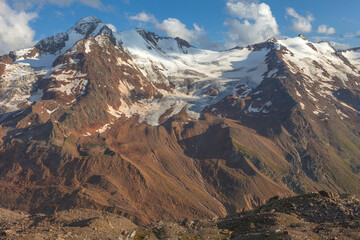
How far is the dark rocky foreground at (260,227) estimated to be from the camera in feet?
86.7

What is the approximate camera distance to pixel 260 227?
29969mm

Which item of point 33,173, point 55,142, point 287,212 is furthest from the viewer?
point 55,142

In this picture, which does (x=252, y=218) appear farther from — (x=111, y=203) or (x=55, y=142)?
(x=55, y=142)

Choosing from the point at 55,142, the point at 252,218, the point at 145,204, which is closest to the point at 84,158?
the point at 55,142

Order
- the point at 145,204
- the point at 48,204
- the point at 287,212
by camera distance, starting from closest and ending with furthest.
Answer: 1. the point at 287,212
2. the point at 48,204
3. the point at 145,204

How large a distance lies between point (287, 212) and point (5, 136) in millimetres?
203176

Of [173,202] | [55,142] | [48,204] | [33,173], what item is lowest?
[173,202]

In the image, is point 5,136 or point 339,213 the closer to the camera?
point 339,213

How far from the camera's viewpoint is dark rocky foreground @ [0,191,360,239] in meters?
26.4

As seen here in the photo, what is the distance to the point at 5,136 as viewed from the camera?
7480 inches

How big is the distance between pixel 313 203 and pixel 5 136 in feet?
673

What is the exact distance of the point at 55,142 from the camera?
7101 inches

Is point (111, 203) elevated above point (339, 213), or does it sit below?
below

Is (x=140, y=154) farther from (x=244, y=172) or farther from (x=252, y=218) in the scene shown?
(x=252, y=218)
